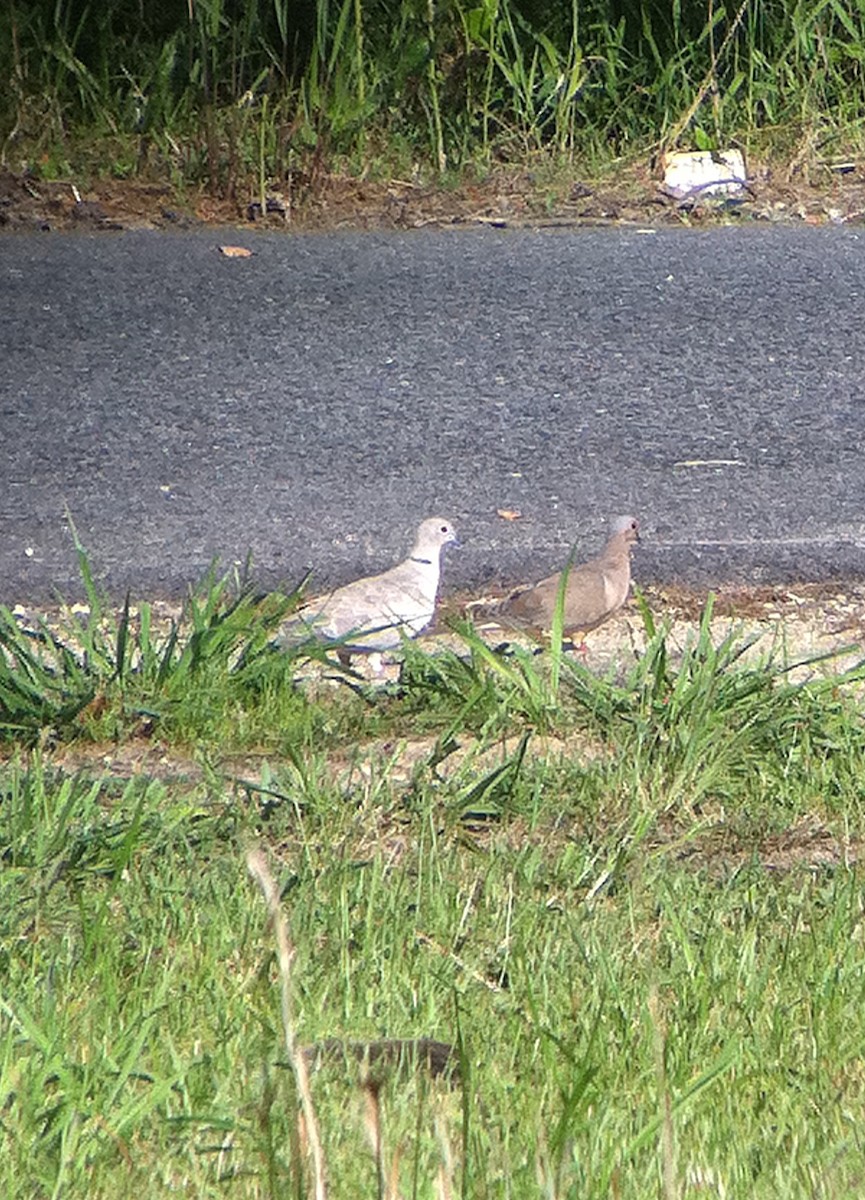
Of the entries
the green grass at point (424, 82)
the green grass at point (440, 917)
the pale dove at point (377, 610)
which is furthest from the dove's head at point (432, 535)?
the green grass at point (424, 82)

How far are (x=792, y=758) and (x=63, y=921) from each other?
4.63 ft

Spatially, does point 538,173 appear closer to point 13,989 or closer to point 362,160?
point 362,160

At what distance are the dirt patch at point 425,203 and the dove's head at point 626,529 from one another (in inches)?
118

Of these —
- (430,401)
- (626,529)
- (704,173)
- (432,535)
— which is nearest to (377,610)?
(432,535)

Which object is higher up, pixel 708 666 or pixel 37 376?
pixel 708 666

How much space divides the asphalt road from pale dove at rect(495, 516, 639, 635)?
0.26 m

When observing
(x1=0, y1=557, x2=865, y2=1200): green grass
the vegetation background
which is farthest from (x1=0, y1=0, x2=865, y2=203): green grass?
(x1=0, y1=557, x2=865, y2=1200): green grass

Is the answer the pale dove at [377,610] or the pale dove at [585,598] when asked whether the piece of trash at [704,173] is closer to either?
the pale dove at [585,598]

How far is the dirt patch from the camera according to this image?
724cm

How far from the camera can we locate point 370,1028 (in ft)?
8.36

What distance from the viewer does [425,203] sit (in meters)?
7.46

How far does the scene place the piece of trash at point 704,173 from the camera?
750 centimetres

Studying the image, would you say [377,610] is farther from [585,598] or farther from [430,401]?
[430,401]

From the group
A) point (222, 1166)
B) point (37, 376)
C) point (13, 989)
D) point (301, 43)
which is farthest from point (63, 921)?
point (301, 43)
